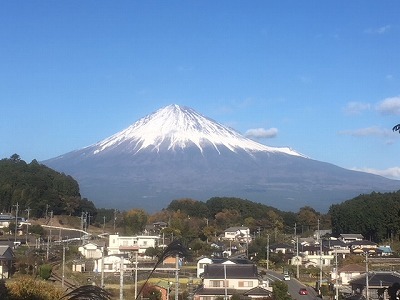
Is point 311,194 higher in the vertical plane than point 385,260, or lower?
higher

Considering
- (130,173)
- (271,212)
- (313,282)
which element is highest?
(130,173)

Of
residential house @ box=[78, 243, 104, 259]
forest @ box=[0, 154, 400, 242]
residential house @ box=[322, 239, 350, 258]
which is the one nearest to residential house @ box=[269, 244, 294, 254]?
residential house @ box=[322, 239, 350, 258]

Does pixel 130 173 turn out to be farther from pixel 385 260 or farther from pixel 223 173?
pixel 385 260

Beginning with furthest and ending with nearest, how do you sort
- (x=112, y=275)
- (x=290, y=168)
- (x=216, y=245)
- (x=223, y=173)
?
(x=290, y=168) → (x=223, y=173) → (x=216, y=245) → (x=112, y=275)

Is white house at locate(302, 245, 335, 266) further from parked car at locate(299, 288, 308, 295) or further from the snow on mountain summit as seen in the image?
the snow on mountain summit

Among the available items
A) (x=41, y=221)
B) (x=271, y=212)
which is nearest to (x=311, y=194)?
(x=271, y=212)
